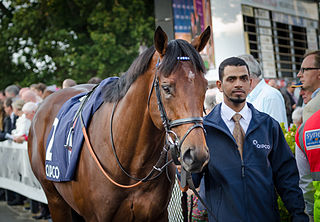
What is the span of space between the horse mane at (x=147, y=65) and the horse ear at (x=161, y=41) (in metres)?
0.04

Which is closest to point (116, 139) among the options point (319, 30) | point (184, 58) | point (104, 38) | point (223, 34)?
point (184, 58)

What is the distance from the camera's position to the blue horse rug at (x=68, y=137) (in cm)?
338

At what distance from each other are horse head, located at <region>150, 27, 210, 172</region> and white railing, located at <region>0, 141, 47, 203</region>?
180 inches

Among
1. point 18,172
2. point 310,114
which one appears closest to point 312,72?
point 310,114

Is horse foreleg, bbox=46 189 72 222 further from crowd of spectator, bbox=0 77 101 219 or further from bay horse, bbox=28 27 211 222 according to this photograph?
crowd of spectator, bbox=0 77 101 219

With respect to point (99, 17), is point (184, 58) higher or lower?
lower

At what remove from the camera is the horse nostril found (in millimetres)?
2230

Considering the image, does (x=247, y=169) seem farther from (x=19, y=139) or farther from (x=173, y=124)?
(x=19, y=139)

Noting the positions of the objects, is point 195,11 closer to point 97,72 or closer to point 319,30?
point 319,30

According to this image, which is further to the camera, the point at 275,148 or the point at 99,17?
the point at 99,17

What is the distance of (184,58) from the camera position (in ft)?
8.34

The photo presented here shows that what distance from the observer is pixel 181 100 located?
7.91ft

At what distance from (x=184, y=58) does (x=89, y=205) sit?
1.52 metres

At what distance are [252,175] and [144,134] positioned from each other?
2.84 feet
